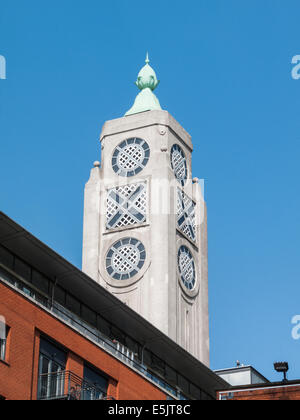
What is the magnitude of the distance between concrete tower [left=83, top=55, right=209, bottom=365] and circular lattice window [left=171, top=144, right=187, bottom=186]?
0.24ft

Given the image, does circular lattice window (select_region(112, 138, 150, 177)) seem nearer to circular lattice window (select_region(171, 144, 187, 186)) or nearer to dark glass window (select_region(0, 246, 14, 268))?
circular lattice window (select_region(171, 144, 187, 186))

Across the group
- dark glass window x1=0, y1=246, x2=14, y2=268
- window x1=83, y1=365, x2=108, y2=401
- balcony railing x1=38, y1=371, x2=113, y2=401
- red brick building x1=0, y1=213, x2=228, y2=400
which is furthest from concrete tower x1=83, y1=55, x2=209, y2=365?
balcony railing x1=38, y1=371, x2=113, y2=401

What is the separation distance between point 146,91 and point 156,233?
14.2m

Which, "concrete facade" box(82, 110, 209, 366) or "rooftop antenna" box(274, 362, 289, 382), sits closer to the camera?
"rooftop antenna" box(274, 362, 289, 382)

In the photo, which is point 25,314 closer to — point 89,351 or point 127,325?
point 89,351

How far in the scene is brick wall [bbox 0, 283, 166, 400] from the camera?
35.4m

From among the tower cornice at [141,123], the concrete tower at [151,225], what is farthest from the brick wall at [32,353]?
the tower cornice at [141,123]

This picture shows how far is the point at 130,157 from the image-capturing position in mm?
83125

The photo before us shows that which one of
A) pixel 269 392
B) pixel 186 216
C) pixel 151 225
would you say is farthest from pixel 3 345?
pixel 186 216

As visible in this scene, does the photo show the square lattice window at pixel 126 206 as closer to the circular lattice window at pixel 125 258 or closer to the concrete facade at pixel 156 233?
the concrete facade at pixel 156 233

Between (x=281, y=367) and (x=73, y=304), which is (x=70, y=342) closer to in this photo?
(x=73, y=304)
